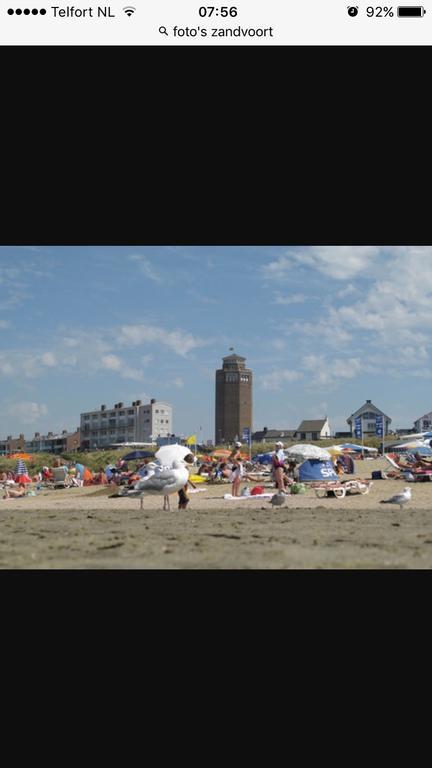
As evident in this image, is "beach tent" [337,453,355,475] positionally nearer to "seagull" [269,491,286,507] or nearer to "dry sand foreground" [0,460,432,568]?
"dry sand foreground" [0,460,432,568]

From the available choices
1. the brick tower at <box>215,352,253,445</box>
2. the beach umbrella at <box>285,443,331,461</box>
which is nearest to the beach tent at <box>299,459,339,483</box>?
the beach umbrella at <box>285,443,331,461</box>

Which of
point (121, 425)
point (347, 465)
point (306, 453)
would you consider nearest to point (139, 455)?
point (121, 425)

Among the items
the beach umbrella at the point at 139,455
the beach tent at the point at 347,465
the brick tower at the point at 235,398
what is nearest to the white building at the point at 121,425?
the beach umbrella at the point at 139,455

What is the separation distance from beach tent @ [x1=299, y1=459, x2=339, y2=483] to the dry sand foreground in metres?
3.58

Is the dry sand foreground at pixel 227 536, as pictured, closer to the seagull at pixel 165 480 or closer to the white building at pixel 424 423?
the seagull at pixel 165 480

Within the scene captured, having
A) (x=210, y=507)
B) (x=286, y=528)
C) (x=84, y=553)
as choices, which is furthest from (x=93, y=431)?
(x=84, y=553)

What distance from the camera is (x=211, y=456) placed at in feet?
82.2
